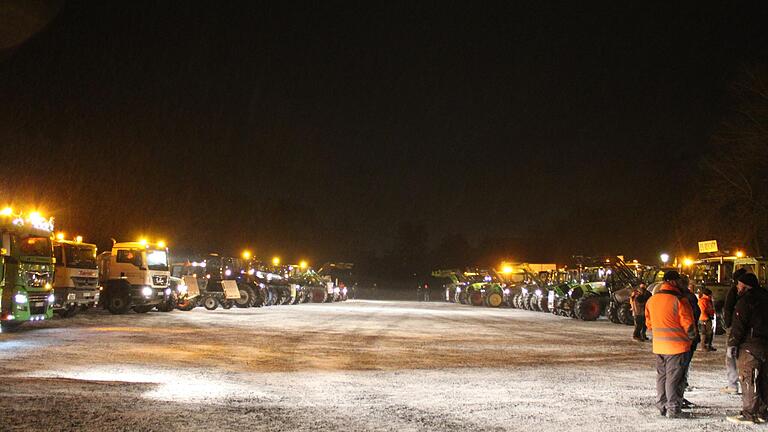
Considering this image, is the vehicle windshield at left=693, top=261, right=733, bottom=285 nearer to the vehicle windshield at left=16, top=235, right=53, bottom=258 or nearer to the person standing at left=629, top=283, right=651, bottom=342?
the person standing at left=629, top=283, right=651, bottom=342

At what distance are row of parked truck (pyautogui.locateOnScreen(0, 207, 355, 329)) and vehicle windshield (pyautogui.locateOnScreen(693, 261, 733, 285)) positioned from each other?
19111mm

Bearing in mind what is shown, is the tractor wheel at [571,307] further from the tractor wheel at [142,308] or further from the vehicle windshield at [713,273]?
the tractor wheel at [142,308]

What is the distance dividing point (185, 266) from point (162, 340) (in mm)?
16097

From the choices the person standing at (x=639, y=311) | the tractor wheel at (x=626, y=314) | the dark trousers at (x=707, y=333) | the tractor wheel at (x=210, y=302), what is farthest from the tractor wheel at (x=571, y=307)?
the tractor wheel at (x=210, y=302)

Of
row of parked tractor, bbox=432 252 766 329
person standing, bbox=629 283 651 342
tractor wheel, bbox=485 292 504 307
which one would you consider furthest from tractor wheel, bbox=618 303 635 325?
tractor wheel, bbox=485 292 504 307

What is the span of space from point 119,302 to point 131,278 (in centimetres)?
97

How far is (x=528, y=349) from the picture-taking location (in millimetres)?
17000

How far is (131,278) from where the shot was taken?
2730cm

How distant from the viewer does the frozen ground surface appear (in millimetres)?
8195

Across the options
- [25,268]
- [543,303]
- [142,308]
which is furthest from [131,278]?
[543,303]

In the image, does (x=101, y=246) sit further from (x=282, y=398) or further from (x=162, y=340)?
(x=282, y=398)

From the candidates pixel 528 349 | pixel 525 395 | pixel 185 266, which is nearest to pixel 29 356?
pixel 525 395

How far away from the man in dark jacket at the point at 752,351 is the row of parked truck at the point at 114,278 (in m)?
15.6

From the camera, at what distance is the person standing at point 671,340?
855cm
